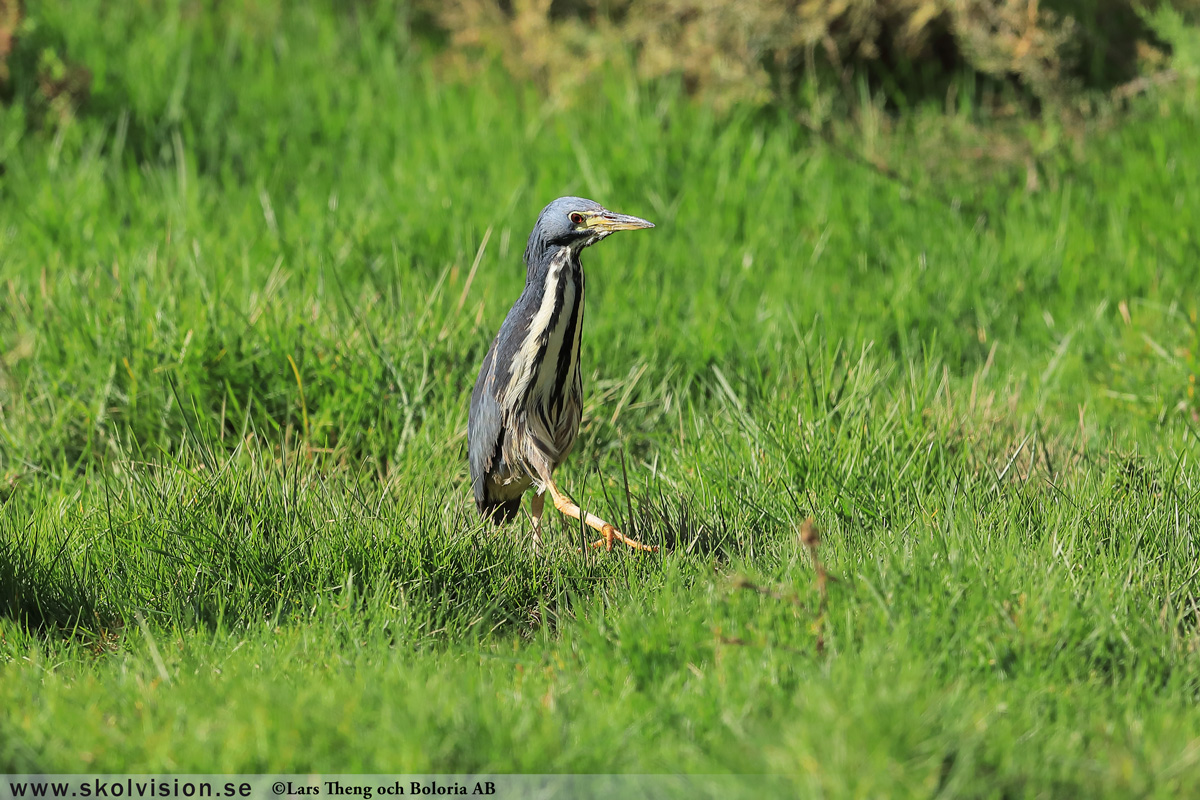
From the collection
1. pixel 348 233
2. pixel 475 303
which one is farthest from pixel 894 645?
pixel 348 233

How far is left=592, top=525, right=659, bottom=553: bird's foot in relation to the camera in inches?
145

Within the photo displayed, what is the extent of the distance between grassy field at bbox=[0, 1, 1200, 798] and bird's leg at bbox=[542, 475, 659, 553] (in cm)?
8

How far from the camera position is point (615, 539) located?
3.78 meters

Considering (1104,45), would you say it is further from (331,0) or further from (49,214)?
(49,214)

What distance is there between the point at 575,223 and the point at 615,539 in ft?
3.58

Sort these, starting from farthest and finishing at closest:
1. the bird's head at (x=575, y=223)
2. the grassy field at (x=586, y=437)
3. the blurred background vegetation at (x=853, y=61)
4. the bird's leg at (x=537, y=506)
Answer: the blurred background vegetation at (x=853, y=61)
the bird's leg at (x=537, y=506)
the bird's head at (x=575, y=223)
the grassy field at (x=586, y=437)

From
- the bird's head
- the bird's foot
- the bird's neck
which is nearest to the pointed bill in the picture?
the bird's head

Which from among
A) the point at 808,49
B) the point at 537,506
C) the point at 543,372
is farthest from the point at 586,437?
the point at 808,49

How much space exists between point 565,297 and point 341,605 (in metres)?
1.27

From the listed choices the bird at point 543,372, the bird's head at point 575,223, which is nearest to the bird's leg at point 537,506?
the bird at point 543,372

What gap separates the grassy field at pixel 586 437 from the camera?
277cm

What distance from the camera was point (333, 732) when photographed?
8.86 feet

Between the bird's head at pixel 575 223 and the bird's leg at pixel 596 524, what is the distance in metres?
0.83

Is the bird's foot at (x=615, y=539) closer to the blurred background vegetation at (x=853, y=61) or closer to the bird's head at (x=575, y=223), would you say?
the bird's head at (x=575, y=223)
